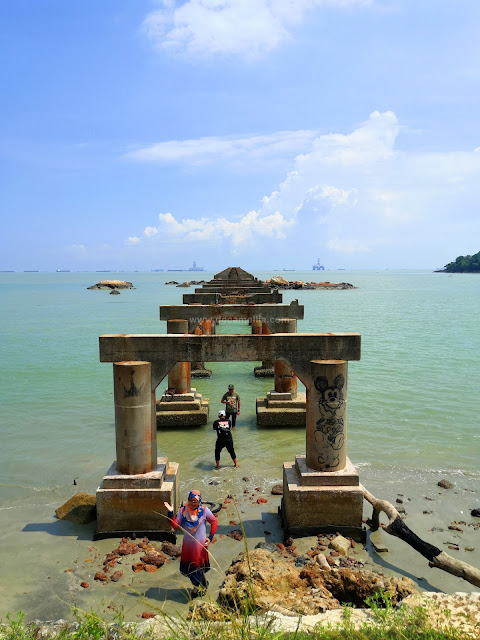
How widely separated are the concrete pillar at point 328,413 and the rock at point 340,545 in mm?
1063

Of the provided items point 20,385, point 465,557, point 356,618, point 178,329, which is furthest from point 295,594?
point 20,385

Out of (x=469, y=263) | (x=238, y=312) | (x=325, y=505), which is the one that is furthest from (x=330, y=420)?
(x=469, y=263)

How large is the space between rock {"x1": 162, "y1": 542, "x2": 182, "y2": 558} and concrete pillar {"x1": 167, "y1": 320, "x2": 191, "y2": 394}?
23.0 feet

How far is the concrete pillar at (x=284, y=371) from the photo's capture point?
13.8m

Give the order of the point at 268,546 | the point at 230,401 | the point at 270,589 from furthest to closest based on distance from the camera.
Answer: the point at 230,401, the point at 268,546, the point at 270,589

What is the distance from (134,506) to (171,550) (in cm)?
92

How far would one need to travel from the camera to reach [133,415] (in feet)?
26.6

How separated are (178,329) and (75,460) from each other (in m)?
4.47

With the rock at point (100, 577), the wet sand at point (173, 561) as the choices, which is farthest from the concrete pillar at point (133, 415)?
the rock at point (100, 577)

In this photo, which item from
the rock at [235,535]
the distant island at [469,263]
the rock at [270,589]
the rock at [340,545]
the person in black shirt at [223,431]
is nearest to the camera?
the rock at [270,589]

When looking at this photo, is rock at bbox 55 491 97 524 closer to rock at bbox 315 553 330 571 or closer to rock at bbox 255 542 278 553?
rock at bbox 255 542 278 553

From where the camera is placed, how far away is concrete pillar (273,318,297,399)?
1380cm

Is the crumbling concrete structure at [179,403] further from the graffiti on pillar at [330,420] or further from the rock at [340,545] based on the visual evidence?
the rock at [340,545]

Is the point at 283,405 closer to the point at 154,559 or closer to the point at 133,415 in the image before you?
the point at 133,415
